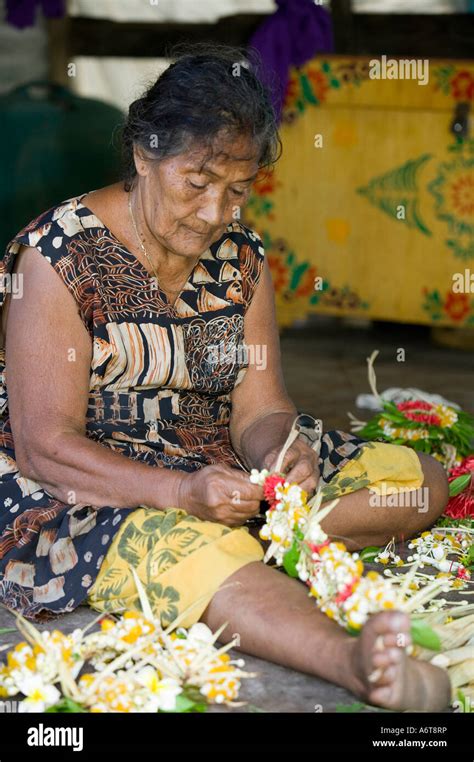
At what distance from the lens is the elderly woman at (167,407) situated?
230 cm

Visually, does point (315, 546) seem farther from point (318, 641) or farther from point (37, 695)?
point (37, 695)

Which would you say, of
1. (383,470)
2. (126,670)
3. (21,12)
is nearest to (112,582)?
(126,670)

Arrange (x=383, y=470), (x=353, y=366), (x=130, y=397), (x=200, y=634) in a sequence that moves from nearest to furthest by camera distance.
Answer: (x=200, y=634) → (x=130, y=397) → (x=383, y=470) → (x=353, y=366)

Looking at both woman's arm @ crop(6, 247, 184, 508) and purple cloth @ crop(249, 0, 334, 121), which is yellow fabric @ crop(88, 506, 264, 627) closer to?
woman's arm @ crop(6, 247, 184, 508)

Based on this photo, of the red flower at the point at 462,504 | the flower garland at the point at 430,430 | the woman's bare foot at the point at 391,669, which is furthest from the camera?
the flower garland at the point at 430,430

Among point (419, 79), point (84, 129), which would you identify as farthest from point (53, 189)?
point (419, 79)

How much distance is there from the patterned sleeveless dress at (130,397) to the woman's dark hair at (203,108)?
0.27 metres

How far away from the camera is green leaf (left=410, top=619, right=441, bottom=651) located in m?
2.09

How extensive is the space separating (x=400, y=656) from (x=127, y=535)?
2.23ft

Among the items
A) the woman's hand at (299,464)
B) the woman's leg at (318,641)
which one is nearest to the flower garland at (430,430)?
the woman's hand at (299,464)

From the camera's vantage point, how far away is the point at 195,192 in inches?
98.7

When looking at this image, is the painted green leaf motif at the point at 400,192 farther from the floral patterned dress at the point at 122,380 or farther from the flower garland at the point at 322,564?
the flower garland at the point at 322,564

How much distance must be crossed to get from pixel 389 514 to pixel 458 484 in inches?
20.4
